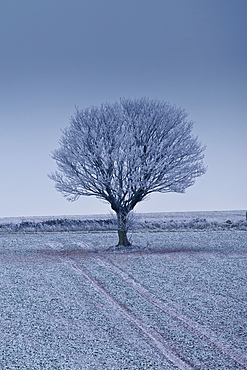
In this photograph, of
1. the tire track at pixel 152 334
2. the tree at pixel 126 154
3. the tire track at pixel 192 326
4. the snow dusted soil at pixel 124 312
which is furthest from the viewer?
the tree at pixel 126 154

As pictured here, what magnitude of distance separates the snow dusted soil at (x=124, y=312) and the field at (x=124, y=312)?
23 millimetres

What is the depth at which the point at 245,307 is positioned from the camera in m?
14.3

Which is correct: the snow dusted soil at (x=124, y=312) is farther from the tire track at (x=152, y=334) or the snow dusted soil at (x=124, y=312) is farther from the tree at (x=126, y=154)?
the tree at (x=126, y=154)

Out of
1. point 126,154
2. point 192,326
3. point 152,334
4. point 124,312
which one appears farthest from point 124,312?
point 126,154

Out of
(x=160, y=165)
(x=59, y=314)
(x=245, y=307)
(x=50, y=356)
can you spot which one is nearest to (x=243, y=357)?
(x=50, y=356)

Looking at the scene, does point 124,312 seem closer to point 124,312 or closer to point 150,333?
point 124,312

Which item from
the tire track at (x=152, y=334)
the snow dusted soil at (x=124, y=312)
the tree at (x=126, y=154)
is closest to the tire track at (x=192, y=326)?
the snow dusted soil at (x=124, y=312)

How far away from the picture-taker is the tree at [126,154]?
29.5 m

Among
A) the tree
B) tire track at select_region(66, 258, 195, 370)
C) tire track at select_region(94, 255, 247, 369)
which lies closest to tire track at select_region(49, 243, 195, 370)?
tire track at select_region(66, 258, 195, 370)

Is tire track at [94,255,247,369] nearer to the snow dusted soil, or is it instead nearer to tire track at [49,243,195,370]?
the snow dusted soil

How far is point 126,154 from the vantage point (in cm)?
2906

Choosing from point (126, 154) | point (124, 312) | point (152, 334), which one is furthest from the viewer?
point (126, 154)

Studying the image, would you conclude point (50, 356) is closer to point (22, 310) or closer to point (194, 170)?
point (22, 310)

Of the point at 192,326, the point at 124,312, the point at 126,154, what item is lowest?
the point at 192,326
